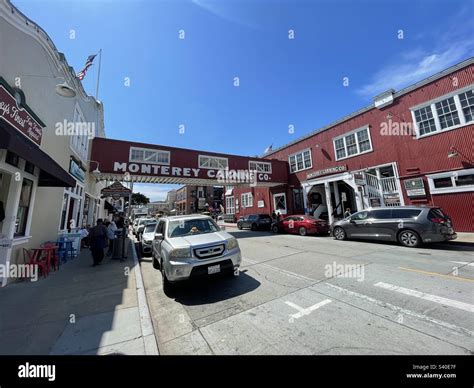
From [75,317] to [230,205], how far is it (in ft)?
100

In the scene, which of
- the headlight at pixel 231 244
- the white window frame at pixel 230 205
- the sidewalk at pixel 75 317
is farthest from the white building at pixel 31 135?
the white window frame at pixel 230 205

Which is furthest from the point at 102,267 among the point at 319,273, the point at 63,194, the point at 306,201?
the point at 306,201

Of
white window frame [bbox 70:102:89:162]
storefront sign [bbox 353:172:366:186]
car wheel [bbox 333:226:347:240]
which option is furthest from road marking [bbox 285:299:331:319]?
storefront sign [bbox 353:172:366:186]

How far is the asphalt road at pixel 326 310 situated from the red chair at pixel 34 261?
3.47 metres

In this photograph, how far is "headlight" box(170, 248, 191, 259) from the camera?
16.0 feet

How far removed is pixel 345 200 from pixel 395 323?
17052 millimetres

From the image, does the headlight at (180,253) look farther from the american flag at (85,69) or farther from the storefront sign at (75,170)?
the american flag at (85,69)

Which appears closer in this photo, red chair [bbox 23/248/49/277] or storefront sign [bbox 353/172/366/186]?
red chair [bbox 23/248/49/277]

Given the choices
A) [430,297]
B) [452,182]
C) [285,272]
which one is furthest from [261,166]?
[430,297]

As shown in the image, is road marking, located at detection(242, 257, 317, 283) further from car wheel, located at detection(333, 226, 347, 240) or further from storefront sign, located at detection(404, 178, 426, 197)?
storefront sign, located at detection(404, 178, 426, 197)

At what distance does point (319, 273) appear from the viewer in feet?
19.6

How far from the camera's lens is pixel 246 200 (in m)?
30.3

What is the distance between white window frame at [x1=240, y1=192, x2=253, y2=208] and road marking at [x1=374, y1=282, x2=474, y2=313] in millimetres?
24419
